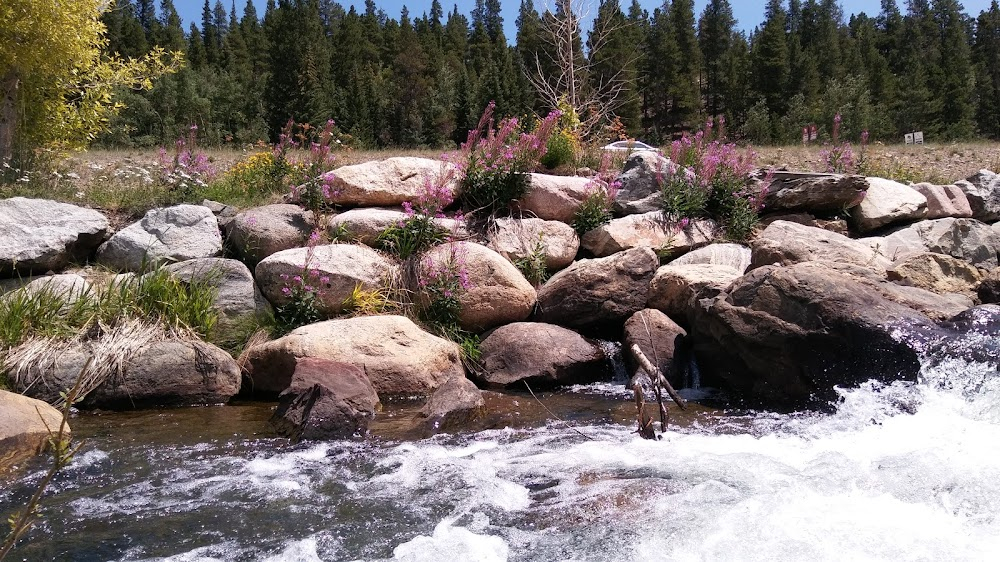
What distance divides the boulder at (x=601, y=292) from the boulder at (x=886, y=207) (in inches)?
153

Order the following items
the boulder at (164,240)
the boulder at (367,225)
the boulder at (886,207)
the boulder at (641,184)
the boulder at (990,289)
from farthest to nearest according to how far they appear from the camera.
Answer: the boulder at (886,207)
the boulder at (641,184)
the boulder at (367,225)
the boulder at (164,240)
the boulder at (990,289)

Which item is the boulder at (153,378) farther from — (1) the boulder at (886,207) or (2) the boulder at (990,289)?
(1) the boulder at (886,207)

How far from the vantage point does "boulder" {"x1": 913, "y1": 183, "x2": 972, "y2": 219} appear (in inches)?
421

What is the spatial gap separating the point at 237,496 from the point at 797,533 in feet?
9.78

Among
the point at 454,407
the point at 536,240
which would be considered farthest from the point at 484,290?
the point at 454,407

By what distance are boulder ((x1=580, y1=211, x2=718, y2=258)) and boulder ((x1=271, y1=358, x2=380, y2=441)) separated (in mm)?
3992

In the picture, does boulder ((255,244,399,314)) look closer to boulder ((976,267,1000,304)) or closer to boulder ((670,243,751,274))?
boulder ((670,243,751,274))

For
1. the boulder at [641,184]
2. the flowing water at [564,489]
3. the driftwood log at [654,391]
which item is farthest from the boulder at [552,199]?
the driftwood log at [654,391]

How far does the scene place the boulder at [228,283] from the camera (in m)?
7.36

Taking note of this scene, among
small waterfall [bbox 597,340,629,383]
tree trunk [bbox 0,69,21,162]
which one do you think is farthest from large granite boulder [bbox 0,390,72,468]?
tree trunk [bbox 0,69,21,162]

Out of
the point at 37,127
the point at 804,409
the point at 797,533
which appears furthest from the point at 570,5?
the point at 797,533

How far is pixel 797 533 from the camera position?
340 cm

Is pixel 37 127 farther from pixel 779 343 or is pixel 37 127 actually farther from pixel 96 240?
pixel 779 343

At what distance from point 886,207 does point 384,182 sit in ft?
22.2
